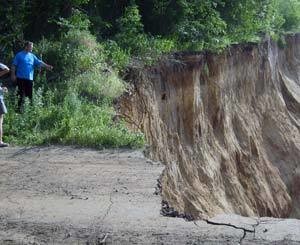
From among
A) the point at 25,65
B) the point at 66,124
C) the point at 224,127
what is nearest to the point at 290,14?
the point at 224,127

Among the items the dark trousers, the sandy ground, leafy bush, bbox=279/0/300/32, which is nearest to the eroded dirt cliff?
the sandy ground

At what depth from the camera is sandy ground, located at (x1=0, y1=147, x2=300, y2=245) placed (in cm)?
634

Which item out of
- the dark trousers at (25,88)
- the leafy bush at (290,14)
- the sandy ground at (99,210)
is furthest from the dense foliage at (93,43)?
the leafy bush at (290,14)

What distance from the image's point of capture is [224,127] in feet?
58.3

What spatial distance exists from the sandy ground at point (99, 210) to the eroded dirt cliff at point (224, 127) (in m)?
1.77

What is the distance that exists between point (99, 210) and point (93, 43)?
7.00m

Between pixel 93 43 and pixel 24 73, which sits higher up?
pixel 93 43

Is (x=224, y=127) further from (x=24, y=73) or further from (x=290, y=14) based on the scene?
(x=290, y=14)

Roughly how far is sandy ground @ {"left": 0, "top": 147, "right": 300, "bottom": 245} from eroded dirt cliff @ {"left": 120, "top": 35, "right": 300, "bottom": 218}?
177 centimetres

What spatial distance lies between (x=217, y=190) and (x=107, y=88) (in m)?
5.55

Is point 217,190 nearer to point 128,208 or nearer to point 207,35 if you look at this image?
point 207,35

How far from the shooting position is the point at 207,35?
640 inches

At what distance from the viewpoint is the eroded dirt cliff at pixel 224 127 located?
1323 centimetres

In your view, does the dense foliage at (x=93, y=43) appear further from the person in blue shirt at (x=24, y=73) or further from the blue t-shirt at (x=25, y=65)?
the blue t-shirt at (x=25, y=65)
